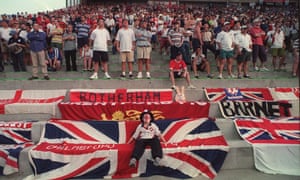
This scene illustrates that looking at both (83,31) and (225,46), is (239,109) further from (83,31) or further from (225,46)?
(83,31)

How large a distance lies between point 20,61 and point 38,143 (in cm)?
516

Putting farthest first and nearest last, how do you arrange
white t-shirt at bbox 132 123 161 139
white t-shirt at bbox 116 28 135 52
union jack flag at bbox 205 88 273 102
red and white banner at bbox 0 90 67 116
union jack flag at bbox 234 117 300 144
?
white t-shirt at bbox 116 28 135 52 → union jack flag at bbox 205 88 273 102 → red and white banner at bbox 0 90 67 116 → union jack flag at bbox 234 117 300 144 → white t-shirt at bbox 132 123 161 139

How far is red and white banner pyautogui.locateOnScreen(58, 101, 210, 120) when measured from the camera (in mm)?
8258

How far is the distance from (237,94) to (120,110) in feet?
10.8

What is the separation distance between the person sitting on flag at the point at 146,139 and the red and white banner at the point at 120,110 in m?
1.12

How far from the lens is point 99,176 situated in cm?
661

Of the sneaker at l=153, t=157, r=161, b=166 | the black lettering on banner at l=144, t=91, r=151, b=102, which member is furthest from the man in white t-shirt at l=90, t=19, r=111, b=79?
the sneaker at l=153, t=157, r=161, b=166

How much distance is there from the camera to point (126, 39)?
10.2 meters

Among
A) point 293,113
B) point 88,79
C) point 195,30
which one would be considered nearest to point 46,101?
point 88,79

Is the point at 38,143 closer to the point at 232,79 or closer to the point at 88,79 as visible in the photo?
the point at 88,79

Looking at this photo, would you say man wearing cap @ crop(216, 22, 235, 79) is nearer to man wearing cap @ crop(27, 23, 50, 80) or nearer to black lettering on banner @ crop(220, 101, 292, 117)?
black lettering on banner @ crop(220, 101, 292, 117)

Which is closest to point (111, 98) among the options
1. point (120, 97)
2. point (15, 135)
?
point (120, 97)

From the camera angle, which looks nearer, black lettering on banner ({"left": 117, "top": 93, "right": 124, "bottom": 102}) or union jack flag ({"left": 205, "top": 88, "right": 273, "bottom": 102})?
black lettering on banner ({"left": 117, "top": 93, "right": 124, "bottom": 102})

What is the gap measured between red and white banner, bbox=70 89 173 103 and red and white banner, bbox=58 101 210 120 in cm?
78
